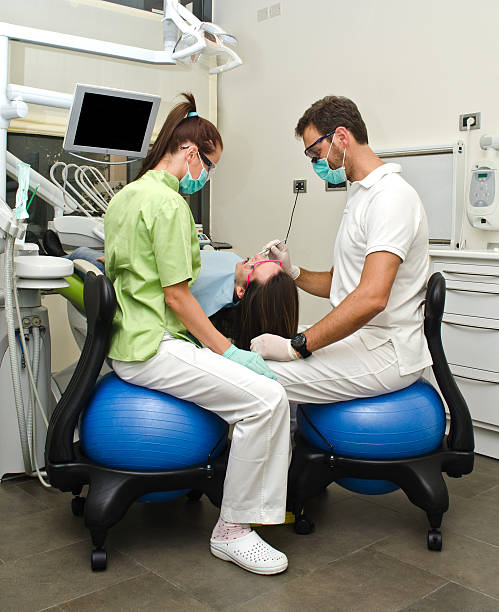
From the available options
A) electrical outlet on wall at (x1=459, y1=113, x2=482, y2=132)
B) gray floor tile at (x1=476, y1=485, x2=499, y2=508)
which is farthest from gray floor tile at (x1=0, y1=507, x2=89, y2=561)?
electrical outlet on wall at (x1=459, y1=113, x2=482, y2=132)

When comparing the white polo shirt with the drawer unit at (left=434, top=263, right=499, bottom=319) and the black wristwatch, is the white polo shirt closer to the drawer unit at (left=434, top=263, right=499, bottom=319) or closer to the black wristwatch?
the black wristwatch

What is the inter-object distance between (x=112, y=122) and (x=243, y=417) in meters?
1.75

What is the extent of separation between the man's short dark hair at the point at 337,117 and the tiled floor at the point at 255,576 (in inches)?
48.2

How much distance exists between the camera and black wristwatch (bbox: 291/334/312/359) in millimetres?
1914

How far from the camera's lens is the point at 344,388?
193 centimetres

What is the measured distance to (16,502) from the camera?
2.24 metres

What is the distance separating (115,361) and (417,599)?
39.3 inches

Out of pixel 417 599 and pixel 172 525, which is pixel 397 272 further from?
pixel 172 525

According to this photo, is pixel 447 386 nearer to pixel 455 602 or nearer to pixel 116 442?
pixel 455 602

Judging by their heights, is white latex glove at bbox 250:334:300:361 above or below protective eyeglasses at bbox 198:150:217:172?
below

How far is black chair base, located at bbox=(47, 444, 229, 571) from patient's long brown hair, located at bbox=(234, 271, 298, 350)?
431 millimetres

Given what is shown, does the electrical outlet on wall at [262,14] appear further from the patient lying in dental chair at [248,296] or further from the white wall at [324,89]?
the patient lying in dental chair at [248,296]

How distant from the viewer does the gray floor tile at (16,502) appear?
2.16 m

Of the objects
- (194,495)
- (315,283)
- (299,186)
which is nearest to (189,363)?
(194,495)
